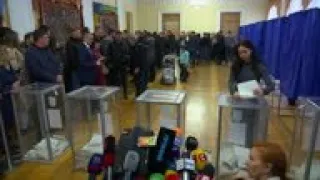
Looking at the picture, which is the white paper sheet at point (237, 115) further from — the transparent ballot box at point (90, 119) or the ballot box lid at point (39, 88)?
the ballot box lid at point (39, 88)

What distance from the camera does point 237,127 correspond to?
2.71 meters

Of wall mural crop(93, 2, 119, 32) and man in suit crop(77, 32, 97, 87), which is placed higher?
wall mural crop(93, 2, 119, 32)

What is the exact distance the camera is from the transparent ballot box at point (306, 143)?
7.29 ft

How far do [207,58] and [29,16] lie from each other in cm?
858

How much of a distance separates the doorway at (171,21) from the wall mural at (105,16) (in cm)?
490

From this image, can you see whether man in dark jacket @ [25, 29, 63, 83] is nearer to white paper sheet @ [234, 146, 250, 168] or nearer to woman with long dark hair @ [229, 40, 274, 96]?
woman with long dark hair @ [229, 40, 274, 96]

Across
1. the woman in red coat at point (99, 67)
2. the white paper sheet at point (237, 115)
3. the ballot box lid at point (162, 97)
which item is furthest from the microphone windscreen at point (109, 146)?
the woman in red coat at point (99, 67)

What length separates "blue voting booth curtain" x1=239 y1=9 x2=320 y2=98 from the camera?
4156mm

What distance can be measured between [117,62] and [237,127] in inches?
135

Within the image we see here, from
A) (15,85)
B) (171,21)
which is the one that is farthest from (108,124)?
(171,21)

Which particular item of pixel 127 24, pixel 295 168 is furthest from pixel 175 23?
pixel 295 168

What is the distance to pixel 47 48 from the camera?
3.55 metres

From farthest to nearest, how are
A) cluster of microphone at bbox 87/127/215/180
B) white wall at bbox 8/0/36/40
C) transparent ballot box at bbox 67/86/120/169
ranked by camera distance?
white wall at bbox 8/0/36/40 → transparent ballot box at bbox 67/86/120/169 → cluster of microphone at bbox 87/127/215/180

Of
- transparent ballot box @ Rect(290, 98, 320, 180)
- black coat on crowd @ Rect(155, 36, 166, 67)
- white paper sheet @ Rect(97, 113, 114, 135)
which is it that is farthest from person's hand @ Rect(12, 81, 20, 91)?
black coat on crowd @ Rect(155, 36, 166, 67)
